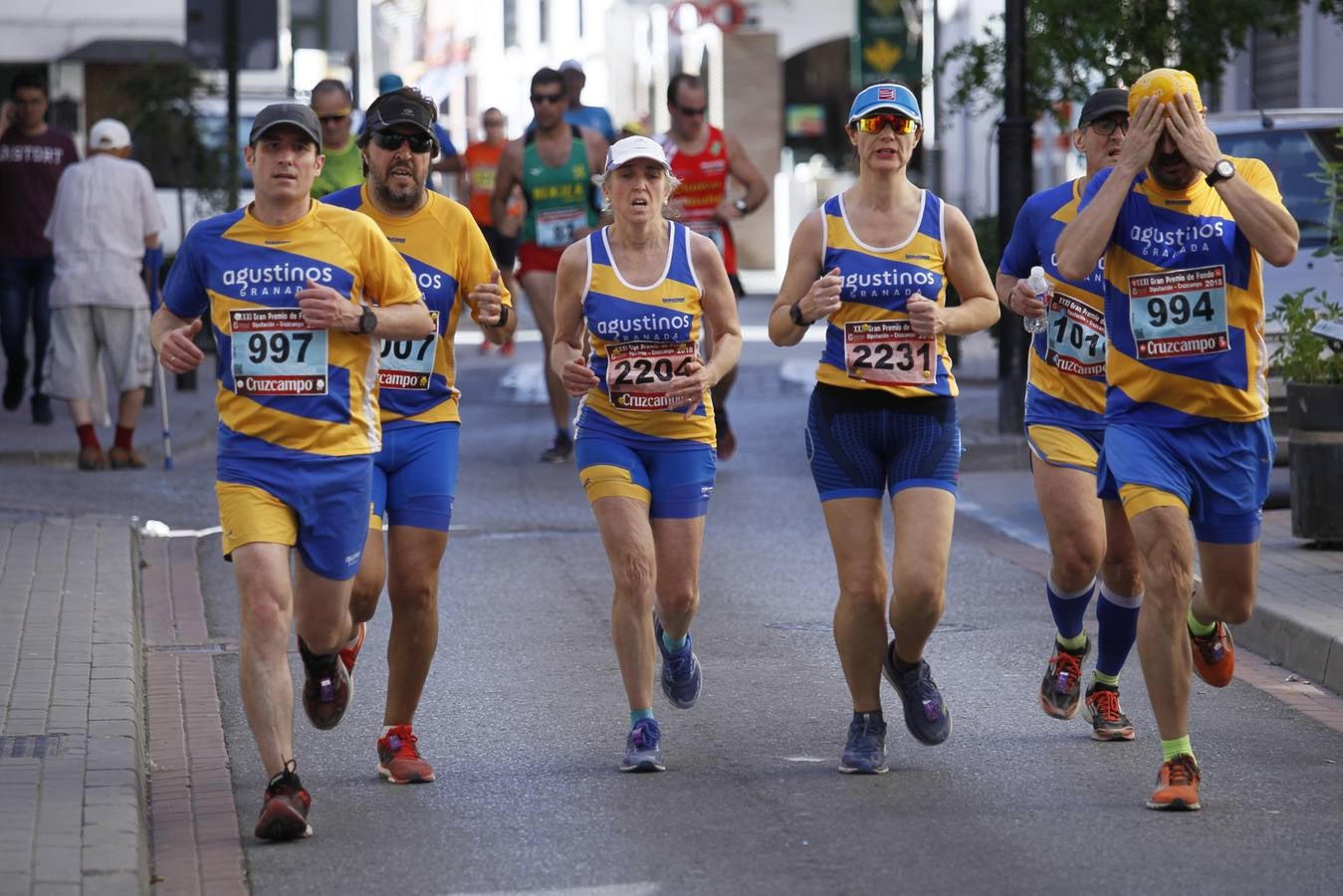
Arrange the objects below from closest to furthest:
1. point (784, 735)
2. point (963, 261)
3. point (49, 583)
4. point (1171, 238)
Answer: point (1171, 238)
point (963, 261)
point (784, 735)
point (49, 583)

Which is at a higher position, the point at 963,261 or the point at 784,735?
Answer: the point at 963,261

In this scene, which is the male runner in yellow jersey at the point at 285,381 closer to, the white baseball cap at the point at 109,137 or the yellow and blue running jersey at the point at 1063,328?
the yellow and blue running jersey at the point at 1063,328

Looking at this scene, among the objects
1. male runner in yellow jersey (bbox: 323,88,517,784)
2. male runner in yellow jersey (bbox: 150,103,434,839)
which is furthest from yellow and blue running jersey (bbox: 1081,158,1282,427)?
male runner in yellow jersey (bbox: 150,103,434,839)

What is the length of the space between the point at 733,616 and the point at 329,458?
392cm

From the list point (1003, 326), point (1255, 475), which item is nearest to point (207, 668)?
point (1255, 475)

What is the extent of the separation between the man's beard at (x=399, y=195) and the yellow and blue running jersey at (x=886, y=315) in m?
1.26

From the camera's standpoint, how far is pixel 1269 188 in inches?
270

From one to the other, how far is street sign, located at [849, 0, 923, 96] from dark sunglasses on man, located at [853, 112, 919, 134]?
19.5 meters

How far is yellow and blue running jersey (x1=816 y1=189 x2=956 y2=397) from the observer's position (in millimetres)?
7195

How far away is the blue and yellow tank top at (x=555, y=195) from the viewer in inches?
611

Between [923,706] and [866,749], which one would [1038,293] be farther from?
[866,749]

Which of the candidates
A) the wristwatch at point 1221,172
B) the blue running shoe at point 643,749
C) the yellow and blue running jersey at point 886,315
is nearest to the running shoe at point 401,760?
the blue running shoe at point 643,749

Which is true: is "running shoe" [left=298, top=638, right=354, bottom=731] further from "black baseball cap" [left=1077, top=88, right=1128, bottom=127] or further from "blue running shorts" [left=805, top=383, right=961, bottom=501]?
"black baseball cap" [left=1077, top=88, right=1128, bottom=127]

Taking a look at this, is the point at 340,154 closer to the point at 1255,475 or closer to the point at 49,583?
the point at 49,583
